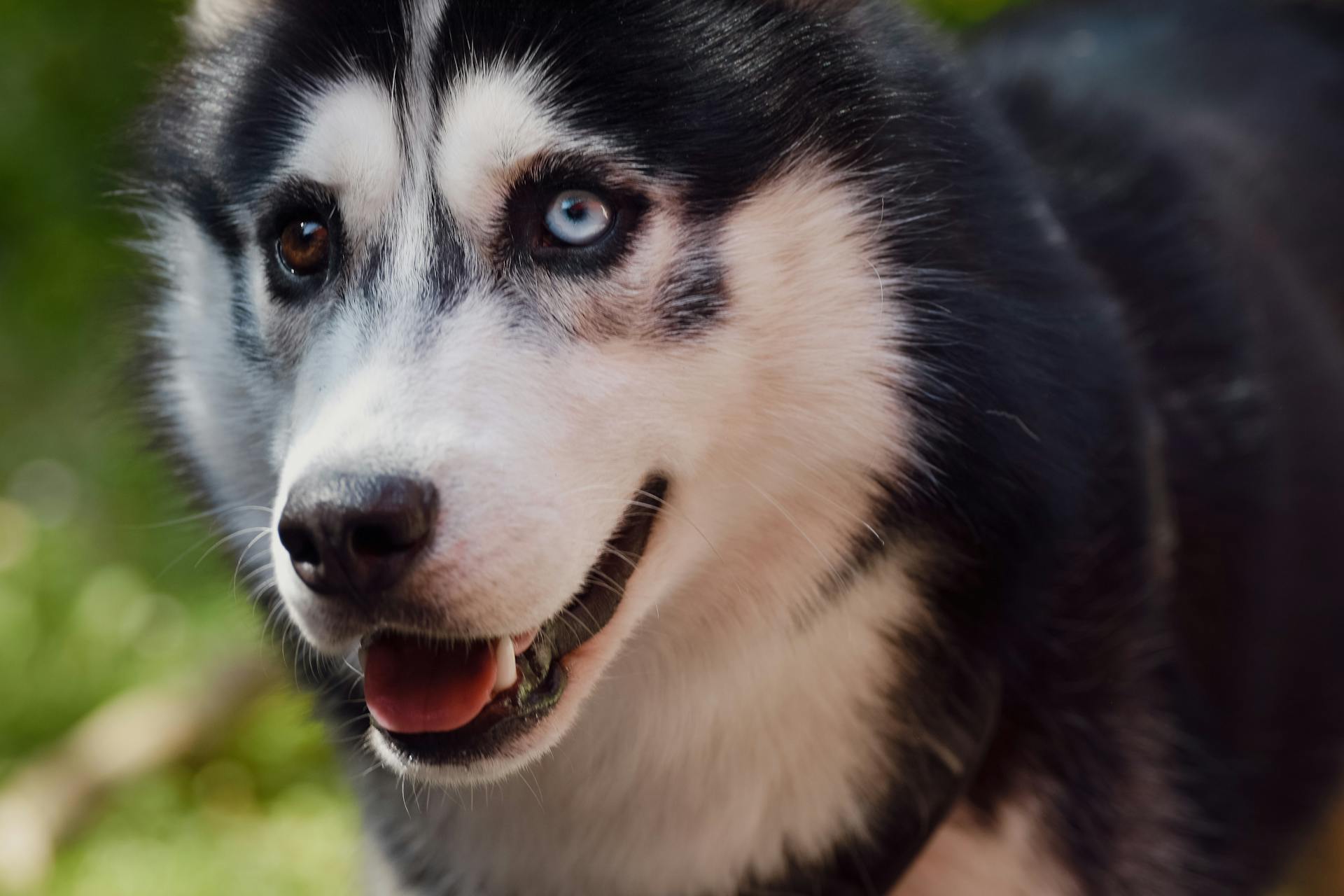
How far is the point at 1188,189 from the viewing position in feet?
8.05

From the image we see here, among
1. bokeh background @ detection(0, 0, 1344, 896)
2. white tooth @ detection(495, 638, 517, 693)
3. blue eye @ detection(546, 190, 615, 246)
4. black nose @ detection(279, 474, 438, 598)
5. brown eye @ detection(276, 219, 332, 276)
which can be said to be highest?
blue eye @ detection(546, 190, 615, 246)

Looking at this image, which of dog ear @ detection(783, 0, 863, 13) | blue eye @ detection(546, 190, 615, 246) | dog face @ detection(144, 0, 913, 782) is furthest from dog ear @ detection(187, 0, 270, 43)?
dog ear @ detection(783, 0, 863, 13)

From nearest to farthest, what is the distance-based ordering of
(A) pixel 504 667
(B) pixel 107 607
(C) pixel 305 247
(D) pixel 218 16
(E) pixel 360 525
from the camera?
(E) pixel 360 525 < (A) pixel 504 667 < (C) pixel 305 247 < (D) pixel 218 16 < (B) pixel 107 607

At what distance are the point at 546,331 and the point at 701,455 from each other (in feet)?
0.70

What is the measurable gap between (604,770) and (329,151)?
0.79 metres

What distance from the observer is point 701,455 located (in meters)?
1.63

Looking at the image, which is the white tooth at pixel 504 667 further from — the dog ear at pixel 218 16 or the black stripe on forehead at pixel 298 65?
the dog ear at pixel 218 16

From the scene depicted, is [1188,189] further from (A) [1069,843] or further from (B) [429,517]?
(B) [429,517]

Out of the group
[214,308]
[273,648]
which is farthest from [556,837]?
[214,308]

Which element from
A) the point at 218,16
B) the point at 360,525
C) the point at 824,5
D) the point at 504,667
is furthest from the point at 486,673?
the point at 218,16

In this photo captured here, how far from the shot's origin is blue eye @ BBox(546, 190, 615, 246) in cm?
161

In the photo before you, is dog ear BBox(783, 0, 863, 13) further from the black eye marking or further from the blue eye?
the black eye marking

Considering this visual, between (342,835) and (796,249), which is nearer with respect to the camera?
(796,249)

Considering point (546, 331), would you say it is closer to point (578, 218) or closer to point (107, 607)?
point (578, 218)
